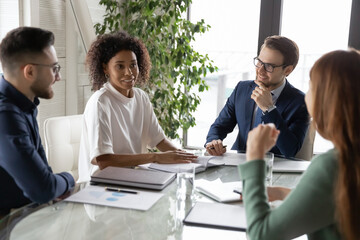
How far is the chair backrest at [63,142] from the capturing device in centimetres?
207

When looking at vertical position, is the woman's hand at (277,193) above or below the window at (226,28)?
below

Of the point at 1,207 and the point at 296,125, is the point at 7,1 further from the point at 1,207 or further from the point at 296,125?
the point at 296,125

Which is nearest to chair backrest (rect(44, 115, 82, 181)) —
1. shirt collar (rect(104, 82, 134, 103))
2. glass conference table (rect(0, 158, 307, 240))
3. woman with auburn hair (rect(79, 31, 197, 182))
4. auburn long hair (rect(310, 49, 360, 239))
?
woman with auburn hair (rect(79, 31, 197, 182))

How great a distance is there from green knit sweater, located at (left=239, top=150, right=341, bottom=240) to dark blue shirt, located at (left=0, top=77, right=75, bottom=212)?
728 mm

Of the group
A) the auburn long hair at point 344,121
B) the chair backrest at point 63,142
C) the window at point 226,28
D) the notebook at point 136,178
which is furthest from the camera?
the window at point 226,28

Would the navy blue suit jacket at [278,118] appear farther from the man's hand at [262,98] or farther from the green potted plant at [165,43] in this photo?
the green potted plant at [165,43]

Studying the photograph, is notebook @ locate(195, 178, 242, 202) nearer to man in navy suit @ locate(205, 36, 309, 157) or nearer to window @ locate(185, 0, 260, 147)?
man in navy suit @ locate(205, 36, 309, 157)

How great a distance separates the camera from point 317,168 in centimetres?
95

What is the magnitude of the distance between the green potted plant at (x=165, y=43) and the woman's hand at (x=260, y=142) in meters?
2.28

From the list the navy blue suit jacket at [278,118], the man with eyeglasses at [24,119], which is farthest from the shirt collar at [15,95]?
the navy blue suit jacket at [278,118]

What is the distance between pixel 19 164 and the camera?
1390mm

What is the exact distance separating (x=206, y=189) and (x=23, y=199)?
0.67 m

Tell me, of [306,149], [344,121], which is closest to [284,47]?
[306,149]

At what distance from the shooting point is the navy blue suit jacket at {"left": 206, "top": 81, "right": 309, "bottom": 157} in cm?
226
